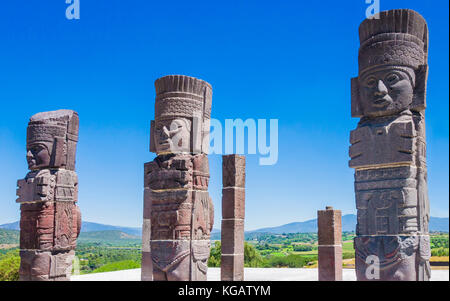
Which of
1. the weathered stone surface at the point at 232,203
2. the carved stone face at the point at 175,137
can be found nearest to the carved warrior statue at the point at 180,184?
the carved stone face at the point at 175,137

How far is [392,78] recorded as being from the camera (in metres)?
7.22

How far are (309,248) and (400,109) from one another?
3150cm

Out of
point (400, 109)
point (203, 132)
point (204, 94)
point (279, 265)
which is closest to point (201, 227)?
point (203, 132)

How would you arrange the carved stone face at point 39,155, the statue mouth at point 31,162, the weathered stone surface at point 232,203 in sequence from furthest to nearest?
the weathered stone surface at point 232,203
the statue mouth at point 31,162
the carved stone face at point 39,155

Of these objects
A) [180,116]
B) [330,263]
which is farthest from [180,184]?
[330,263]

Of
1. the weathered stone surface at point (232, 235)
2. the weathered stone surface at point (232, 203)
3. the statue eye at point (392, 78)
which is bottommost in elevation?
the weathered stone surface at point (232, 235)

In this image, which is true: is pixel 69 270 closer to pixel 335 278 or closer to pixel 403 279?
pixel 335 278

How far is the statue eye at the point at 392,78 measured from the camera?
719 centimetres

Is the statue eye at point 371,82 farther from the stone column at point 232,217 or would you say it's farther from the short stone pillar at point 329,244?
the stone column at point 232,217

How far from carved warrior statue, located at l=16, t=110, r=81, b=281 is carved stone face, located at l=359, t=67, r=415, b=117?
725 cm

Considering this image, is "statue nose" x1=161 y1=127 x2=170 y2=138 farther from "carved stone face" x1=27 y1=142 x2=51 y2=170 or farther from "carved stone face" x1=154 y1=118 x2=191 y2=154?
"carved stone face" x1=27 y1=142 x2=51 y2=170

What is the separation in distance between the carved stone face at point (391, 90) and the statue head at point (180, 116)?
11.0 feet

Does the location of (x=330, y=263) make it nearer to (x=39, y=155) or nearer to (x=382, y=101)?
(x=382, y=101)

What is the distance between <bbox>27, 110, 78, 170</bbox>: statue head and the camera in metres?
11.1
